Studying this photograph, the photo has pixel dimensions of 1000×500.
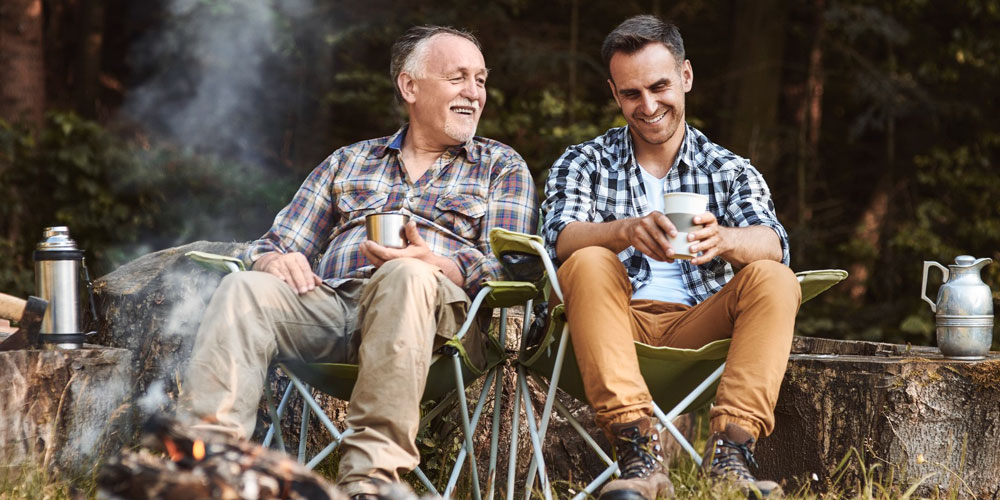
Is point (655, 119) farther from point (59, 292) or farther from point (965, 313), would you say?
point (59, 292)

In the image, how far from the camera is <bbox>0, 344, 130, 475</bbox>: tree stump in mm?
2471

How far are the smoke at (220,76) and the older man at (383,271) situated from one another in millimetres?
3744

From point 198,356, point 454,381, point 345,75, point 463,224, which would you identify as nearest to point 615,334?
point 454,381

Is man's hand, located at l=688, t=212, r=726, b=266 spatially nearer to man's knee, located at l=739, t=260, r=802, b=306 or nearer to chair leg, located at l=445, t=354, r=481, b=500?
man's knee, located at l=739, t=260, r=802, b=306

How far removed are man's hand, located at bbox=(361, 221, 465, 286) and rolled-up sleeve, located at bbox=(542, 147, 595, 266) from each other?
10.0 inches

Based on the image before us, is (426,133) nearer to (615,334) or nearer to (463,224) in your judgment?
(463,224)

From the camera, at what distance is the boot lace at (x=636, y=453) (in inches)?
83.0

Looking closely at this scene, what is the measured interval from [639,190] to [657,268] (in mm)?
218

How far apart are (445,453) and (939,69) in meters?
4.52

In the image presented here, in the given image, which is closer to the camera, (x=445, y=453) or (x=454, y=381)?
(x=454, y=381)

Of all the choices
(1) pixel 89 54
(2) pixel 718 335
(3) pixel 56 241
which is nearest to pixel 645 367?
(2) pixel 718 335

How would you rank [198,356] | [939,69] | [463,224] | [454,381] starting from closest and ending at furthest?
[198,356], [454,381], [463,224], [939,69]

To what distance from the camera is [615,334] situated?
221cm

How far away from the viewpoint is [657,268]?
2689mm
